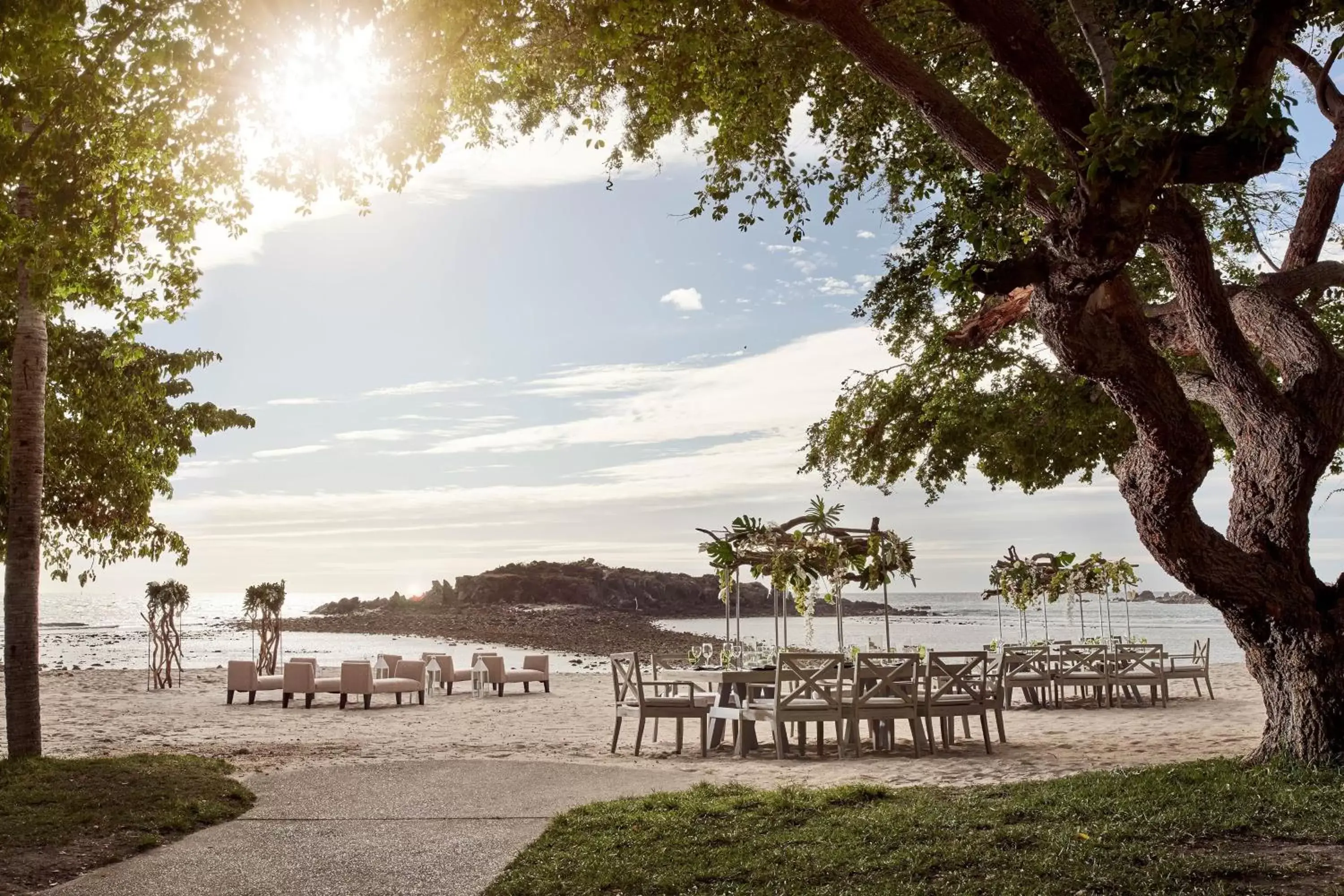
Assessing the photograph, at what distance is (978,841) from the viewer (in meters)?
6.14

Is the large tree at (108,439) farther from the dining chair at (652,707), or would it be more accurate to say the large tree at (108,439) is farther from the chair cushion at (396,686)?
the dining chair at (652,707)

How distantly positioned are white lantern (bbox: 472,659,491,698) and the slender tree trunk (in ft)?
32.3

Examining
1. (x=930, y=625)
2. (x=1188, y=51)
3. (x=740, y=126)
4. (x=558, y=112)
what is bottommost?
(x=930, y=625)

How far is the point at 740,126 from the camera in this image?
34.8 feet

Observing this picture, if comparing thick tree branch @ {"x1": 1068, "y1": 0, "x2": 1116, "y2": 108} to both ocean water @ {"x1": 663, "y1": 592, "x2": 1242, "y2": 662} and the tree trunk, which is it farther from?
ocean water @ {"x1": 663, "y1": 592, "x2": 1242, "y2": 662}

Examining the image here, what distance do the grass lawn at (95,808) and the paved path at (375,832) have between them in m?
0.24

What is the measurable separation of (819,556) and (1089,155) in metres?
6.26

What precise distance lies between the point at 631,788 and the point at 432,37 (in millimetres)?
6476

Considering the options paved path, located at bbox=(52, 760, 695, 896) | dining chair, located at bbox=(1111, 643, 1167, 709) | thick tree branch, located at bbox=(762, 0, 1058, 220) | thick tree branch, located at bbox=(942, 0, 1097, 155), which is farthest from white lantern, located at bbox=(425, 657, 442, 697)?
thick tree branch, located at bbox=(942, 0, 1097, 155)

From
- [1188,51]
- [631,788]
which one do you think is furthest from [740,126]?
[631,788]

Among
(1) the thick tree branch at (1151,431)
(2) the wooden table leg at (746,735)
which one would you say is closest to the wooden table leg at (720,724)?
(2) the wooden table leg at (746,735)

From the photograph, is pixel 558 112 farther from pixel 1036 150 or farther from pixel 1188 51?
pixel 1188 51

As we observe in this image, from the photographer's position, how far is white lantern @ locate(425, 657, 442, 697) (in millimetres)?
20125

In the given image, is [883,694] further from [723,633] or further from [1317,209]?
[723,633]
